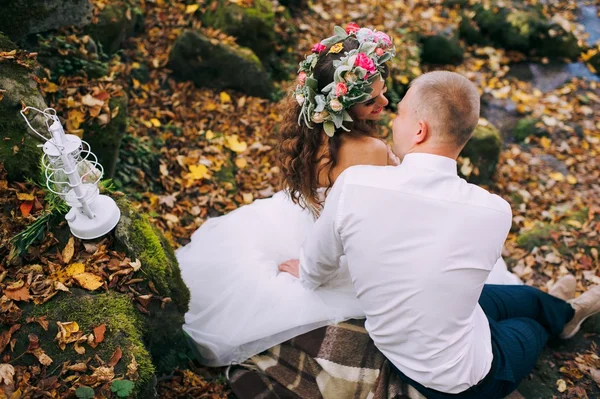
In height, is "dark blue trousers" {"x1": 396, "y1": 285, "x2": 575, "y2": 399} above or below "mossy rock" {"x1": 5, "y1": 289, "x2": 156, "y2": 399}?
below

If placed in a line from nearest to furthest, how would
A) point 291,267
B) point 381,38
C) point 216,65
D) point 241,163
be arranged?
1. point 381,38
2. point 291,267
3. point 241,163
4. point 216,65

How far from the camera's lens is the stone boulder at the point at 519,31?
8.01m

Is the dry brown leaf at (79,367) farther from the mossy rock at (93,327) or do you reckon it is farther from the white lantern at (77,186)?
the white lantern at (77,186)

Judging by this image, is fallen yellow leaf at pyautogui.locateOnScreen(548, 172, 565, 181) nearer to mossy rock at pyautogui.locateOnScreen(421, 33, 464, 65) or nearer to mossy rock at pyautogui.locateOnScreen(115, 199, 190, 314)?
mossy rock at pyautogui.locateOnScreen(421, 33, 464, 65)

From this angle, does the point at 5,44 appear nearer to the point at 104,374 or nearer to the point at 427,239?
the point at 104,374

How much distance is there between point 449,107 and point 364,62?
72 centimetres

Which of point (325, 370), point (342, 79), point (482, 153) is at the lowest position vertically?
point (482, 153)

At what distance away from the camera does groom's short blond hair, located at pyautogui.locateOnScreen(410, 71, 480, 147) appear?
2.37 metres

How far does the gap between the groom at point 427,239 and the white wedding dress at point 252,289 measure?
63cm

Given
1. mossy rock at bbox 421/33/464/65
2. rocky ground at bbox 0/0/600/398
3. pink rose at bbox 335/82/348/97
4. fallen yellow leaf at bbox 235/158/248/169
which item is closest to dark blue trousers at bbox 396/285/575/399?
rocky ground at bbox 0/0/600/398

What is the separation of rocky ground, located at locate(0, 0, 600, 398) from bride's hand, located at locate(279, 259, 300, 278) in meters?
0.82

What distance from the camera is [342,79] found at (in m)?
2.89

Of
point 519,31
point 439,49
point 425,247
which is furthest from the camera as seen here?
point 519,31

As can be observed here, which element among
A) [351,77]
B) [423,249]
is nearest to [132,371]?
[423,249]
